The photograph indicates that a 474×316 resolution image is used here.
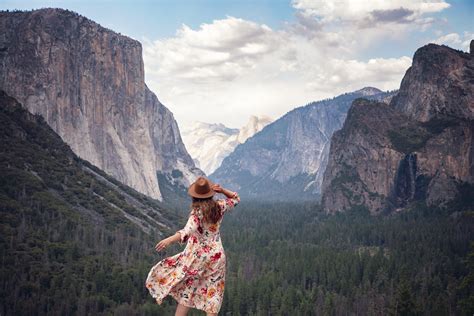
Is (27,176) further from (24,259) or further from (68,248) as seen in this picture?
(24,259)

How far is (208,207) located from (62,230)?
120m

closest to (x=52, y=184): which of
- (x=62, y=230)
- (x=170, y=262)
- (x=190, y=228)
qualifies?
(x=62, y=230)

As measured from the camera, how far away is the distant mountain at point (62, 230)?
9381 cm

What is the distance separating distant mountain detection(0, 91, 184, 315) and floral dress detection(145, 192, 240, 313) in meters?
75.4

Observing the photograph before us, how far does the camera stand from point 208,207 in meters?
16.3

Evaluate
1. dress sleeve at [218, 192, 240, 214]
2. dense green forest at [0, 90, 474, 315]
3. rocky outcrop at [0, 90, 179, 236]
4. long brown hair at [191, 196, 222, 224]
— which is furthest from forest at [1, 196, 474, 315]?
long brown hair at [191, 196, 222, 224]

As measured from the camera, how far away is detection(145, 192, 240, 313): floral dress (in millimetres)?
16438

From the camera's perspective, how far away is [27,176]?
147 m

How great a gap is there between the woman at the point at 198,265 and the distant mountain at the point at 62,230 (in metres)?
75.4

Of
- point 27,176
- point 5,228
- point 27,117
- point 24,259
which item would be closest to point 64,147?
point 27,117

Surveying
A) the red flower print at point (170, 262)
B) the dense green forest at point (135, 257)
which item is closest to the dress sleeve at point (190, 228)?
the red flower print at point (170, 262)

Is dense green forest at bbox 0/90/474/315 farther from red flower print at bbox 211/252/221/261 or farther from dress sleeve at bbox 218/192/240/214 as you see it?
red flower print at bbox 211/252/221/261

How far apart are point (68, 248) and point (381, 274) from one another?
2597 inches

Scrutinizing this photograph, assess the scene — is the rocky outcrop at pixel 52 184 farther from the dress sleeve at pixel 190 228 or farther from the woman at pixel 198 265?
the dress sleeve at pixel 190 228
